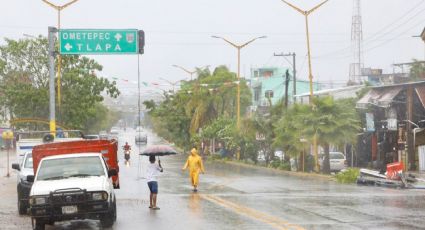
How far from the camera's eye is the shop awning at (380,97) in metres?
43.5

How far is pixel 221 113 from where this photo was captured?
72.0 metres

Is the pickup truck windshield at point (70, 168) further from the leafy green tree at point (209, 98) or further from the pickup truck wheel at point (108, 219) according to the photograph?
the leafy green tree at point (209, 98)

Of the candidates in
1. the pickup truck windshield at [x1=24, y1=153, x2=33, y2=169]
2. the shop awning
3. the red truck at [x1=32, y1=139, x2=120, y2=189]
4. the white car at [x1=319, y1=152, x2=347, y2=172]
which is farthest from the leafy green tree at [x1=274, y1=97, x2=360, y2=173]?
the pickup truck windshield at [x1=24, y1=153, x2=33, y2=169]

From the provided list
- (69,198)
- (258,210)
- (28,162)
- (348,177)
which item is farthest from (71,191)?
(348,177)

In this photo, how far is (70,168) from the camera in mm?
16359

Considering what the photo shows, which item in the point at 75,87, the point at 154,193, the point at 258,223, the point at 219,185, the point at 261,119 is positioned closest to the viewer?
the point at 258,223

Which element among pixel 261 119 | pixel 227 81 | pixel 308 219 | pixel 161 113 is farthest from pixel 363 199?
pixel 161 113

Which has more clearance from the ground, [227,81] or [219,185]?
[227,81]

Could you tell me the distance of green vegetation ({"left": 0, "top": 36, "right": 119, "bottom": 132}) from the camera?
182 feet

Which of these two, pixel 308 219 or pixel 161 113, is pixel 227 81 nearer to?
pixel 161 113

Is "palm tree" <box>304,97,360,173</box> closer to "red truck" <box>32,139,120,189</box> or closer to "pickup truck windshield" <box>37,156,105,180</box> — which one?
"red truck" <box>32,139,120,189</box>

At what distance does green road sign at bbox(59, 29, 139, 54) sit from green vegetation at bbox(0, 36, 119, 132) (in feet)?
78.9

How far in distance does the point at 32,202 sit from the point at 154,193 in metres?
5.29

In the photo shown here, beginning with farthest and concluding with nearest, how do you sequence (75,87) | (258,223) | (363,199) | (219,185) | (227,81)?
(227,81)
(75,87)
(219,185)
(363,199)
(258,223)
